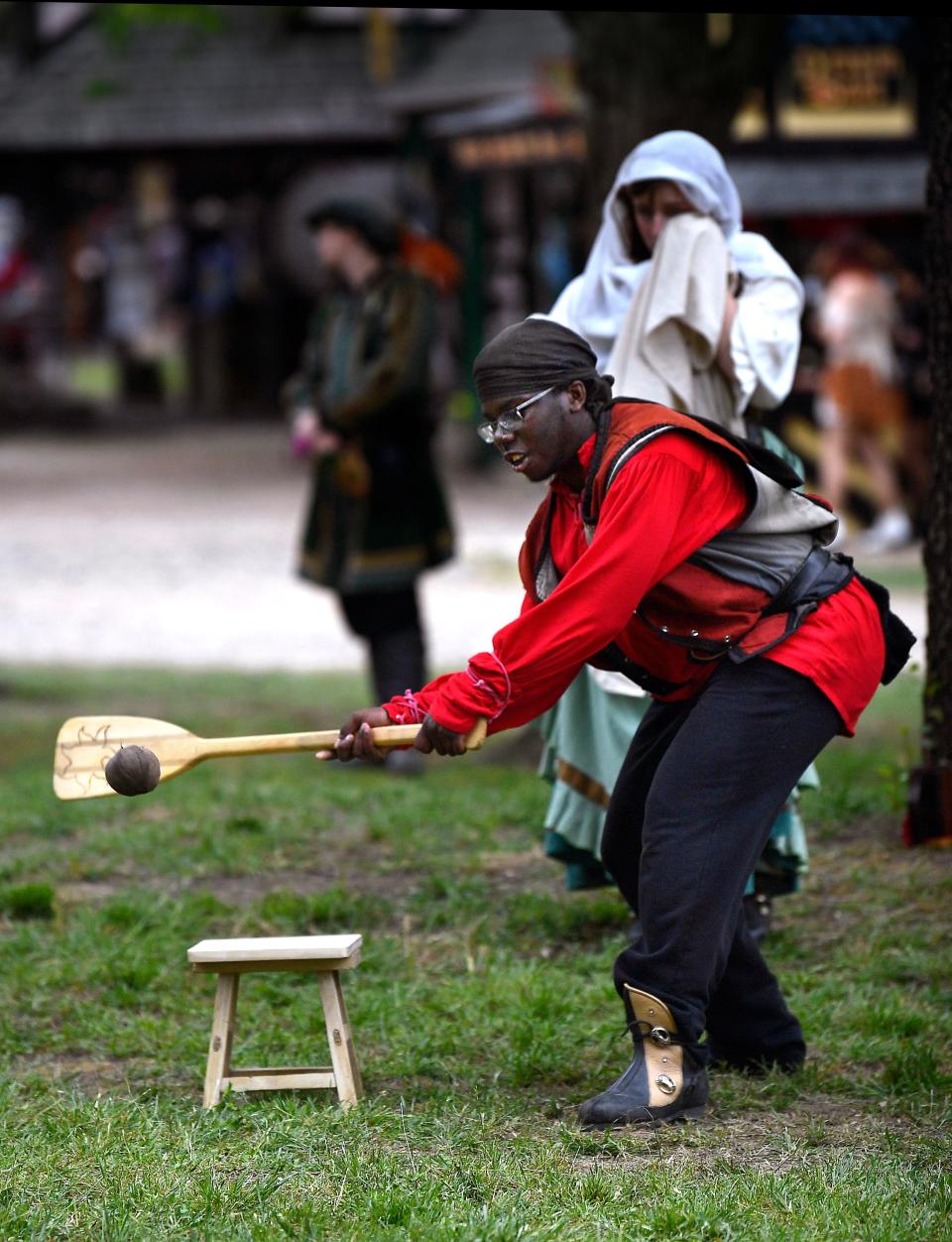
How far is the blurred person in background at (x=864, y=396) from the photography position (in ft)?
44.8

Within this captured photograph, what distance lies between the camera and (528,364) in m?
3.64

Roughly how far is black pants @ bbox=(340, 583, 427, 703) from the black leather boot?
391cm

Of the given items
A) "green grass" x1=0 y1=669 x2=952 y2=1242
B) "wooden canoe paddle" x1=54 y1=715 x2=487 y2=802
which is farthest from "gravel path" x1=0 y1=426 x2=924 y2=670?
"wooden canoe paddle" x1=54 y1=715 x2=487 y2=802

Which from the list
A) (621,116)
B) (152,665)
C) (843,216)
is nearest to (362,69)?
(843,216)

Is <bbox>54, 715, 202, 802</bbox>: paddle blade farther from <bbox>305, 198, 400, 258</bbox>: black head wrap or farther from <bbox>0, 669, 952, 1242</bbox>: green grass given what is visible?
<bbox>305, 198, 400, 258</bbox>: black head wrap

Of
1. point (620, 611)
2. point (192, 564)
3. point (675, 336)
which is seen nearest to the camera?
point (620, 611)

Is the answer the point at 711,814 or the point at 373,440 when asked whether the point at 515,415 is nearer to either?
the point at 711,814

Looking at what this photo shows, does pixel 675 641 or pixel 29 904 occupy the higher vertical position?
pixel 675 641

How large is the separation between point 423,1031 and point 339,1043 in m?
0.54

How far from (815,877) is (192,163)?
21.4 meters

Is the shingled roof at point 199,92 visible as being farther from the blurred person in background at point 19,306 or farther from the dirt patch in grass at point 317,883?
the dirt patch in grass at point 317,883

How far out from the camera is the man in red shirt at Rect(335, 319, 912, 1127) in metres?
3.55

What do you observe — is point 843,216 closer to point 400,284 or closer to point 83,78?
point 400,284

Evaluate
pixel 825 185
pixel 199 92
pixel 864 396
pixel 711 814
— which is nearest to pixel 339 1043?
pixel 711 814
